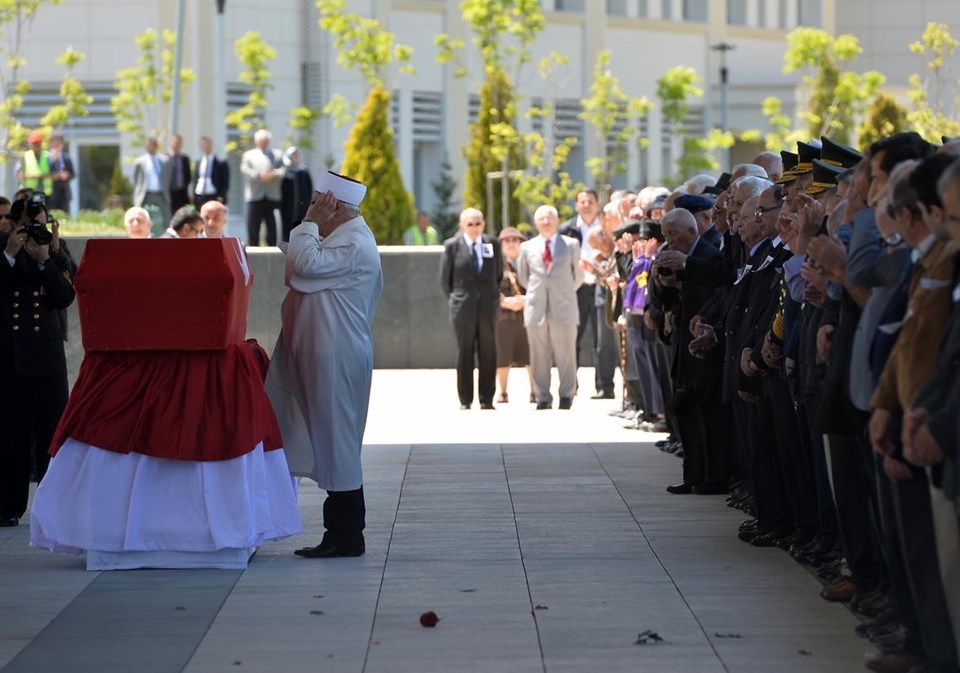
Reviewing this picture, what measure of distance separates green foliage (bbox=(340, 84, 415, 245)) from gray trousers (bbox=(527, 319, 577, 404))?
Answer: 1102cm

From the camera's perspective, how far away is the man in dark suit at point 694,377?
1238 centimetres

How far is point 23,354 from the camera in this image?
38.1 ft

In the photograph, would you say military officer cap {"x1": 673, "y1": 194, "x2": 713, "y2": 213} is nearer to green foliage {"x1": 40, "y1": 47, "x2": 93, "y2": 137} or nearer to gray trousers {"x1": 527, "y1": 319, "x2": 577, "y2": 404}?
gray trousers {"x1": 527, "y1": 319, "x2": 577, "y2": 404}

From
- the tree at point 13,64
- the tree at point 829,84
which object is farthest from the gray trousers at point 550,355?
the tree at point 829,84

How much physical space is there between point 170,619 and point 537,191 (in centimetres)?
2863

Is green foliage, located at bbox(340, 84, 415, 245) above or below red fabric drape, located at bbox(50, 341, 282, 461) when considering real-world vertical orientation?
above

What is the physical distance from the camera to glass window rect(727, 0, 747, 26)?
60.9 meters

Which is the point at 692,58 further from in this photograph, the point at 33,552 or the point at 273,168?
the point at 33,552

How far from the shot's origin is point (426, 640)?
8102mm

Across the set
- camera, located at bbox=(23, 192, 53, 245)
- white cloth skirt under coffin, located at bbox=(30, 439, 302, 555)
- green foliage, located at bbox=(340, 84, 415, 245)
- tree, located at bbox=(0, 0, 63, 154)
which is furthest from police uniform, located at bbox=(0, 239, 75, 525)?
tree, located at bbox=(0, 0, 63, 154)

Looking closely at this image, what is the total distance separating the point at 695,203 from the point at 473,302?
257 inches

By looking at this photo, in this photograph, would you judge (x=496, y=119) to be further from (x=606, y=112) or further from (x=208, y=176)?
(x=208, y=176)

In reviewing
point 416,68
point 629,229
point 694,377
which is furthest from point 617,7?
point 694,377

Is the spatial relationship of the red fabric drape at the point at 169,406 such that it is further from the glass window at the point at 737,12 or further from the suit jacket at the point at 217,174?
the glass window at the point at 737,12
